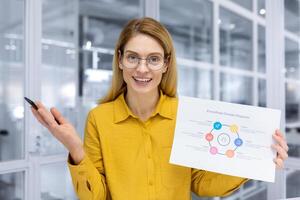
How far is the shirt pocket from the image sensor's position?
1.23 meters

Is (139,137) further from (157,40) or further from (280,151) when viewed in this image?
(280,151)

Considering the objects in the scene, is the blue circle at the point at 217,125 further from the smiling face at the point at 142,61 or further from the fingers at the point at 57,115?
the fingers at the point at 57,115

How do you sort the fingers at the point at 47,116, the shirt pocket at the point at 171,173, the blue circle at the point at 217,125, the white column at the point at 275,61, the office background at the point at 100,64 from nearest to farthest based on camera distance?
1. the fingers at the point at 47,116
2. the blue circle at the point at 217,125
3. the shirt pocket at the point at 171,173
4. the office background at the point at 100,64
5. the white column at the point at 275,61

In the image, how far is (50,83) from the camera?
2.45 metres

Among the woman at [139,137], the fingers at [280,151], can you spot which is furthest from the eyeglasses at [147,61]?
the fingers at [280,151]

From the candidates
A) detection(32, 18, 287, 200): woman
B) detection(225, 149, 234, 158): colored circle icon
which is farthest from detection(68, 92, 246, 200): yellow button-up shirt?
detection(225, 149, 234, 158): colored circle icon

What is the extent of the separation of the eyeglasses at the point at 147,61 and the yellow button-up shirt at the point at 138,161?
0.19 metres

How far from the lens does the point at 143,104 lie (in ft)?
4.26

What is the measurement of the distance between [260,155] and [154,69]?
48cm

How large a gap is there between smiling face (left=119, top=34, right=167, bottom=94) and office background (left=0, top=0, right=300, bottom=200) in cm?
98

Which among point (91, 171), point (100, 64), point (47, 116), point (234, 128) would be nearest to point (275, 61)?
point (234, 128)

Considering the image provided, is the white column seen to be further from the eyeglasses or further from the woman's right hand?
the woman's right hand

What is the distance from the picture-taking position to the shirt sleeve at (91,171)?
111 centimetres

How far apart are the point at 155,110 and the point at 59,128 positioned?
41cm
